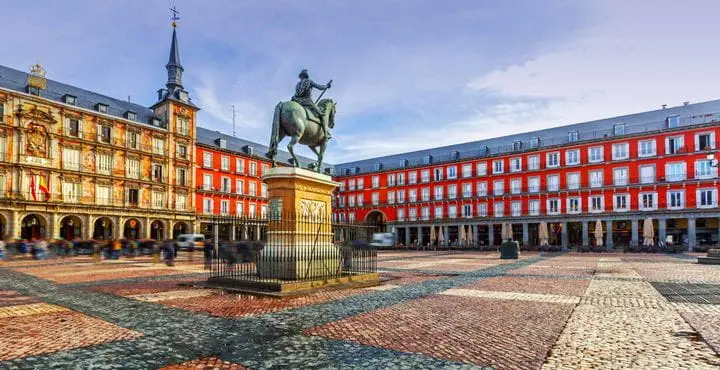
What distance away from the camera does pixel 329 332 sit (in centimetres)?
573

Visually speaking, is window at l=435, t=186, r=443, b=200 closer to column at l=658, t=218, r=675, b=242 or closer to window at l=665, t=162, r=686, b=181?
column at l=658, t=218, r=675, b=242

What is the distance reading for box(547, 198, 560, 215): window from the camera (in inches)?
1861

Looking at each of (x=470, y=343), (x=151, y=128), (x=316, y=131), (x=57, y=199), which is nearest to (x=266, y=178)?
(x=316, y=131)

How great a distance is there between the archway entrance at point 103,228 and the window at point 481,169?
42182 mm

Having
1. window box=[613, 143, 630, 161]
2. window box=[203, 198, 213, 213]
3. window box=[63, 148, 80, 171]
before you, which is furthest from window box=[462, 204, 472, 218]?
window box=[63, 148, 80, 171]

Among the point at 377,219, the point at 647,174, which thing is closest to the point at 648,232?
the point at 647,174

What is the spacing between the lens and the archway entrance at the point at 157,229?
43.2m

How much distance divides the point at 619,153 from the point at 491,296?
141ft

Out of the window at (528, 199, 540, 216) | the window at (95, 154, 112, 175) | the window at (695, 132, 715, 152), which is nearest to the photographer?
the window at (95, 154, 112, 175)

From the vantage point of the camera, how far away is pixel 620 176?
143 ft

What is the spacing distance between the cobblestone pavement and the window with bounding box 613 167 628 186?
126 feet

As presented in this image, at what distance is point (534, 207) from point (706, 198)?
15.7m

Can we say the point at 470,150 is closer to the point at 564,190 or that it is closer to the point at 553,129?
the point at 553,129

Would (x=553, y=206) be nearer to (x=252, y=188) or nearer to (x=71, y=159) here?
(x=252, y=188)
